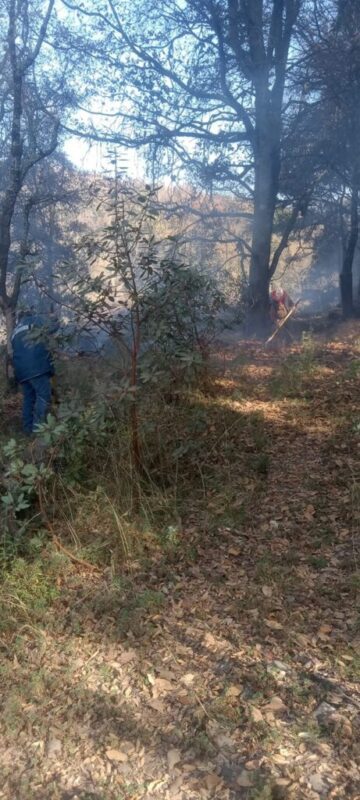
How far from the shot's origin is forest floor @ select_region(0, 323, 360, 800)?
2.30m

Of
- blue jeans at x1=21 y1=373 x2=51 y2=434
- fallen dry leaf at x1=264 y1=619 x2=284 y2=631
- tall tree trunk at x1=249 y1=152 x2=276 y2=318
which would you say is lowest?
fallen dry leaf at x1=264 y1=619 x2=284 y2=631

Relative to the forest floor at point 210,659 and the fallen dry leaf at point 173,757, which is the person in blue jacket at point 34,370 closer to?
the forest floor at point 210,659

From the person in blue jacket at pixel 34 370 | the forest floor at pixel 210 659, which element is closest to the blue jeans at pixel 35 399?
the person in blue jacket at pixel 34 370

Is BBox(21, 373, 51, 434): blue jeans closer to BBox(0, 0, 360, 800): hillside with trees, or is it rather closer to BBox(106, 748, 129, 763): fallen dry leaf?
BBox(0, 0, 360, 800): hillside with trees

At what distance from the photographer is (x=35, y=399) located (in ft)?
19.8

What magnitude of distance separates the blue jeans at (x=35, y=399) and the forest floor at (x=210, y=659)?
190cm

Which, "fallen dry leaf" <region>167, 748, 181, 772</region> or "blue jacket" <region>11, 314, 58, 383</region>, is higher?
"blue jacket" <region>11, 314, 58, 383</region>

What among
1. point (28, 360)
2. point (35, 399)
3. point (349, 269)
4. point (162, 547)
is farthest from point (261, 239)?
point (162, 547)

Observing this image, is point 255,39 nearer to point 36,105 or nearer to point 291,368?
point 36,105

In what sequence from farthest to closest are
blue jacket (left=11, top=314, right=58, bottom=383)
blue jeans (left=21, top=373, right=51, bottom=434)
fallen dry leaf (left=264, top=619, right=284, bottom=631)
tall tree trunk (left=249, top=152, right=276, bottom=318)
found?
tall tree trunk (left=249, top=152, right=276, bottom=318) < blue jeans (left=21, top=373, right=51, bottom=434) < blue jacket (left=11, top=314, right=58, bottom=383) < fallen dry leaf (left=264, top=619, right=284, bottom=631)

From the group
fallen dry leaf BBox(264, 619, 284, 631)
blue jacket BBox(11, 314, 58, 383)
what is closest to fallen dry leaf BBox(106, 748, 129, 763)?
Answer: fallen dry leaf BBox(264, 619, 284, 631)

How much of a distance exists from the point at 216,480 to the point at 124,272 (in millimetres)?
1797

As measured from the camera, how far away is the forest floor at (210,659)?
2.30 m

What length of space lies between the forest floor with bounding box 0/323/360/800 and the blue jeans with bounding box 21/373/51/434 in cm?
190
